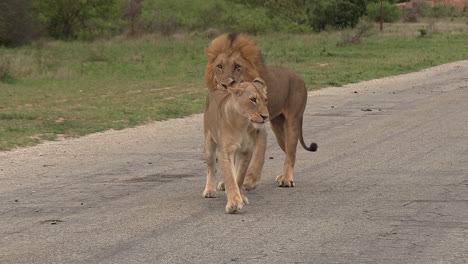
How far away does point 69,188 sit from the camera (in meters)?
9.61

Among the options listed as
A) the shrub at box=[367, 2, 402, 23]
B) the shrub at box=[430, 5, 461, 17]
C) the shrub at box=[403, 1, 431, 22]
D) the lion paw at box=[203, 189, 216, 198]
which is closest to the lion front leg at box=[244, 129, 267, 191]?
the lion paw at box=[203, 189, 216, 198]

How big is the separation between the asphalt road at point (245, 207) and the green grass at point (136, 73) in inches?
81.2

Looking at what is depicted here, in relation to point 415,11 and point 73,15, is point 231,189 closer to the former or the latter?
point 73,15

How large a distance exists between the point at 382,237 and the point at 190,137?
288 inches

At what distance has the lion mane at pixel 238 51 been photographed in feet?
29.6

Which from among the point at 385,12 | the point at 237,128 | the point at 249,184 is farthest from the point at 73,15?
the point at 237,128

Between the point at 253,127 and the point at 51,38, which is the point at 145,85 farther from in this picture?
the point at 51,38

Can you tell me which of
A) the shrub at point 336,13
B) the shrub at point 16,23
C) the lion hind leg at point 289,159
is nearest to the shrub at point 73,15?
the shrub at point 16,23

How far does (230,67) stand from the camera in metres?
8.92

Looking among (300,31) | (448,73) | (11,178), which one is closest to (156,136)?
(11,178)

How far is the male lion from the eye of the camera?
29.3 ft

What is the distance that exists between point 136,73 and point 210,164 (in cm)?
2106

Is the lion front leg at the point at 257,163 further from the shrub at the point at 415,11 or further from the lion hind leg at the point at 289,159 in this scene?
the shrub at the point at 415,11

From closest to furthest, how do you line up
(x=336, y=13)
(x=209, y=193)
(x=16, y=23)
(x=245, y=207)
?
1. (x=245, y=207)
2. (x=209, y=193)
3. (x=16, y=23)
4. (x=336, y=13)
